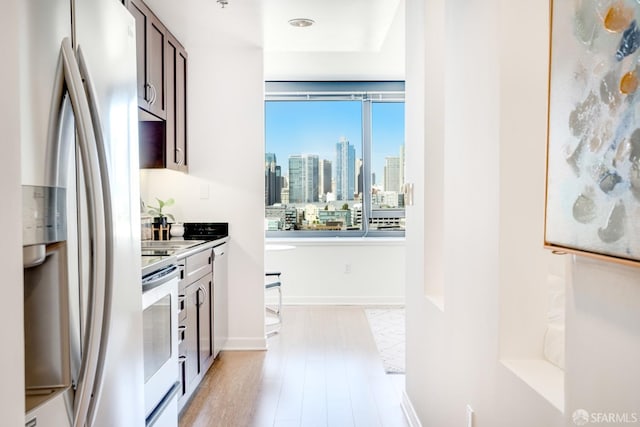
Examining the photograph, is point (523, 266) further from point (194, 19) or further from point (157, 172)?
point (157, 172)

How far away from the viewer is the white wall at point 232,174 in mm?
3758

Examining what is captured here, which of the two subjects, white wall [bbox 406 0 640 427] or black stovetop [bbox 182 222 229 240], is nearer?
white wall [bbox 406 0 640 427]

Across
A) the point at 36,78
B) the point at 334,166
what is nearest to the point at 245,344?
the point at 334,166

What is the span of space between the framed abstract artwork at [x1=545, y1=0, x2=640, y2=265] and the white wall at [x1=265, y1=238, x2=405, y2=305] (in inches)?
173

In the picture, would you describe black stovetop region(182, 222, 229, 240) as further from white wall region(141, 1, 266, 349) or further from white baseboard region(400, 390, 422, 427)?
white baseboard region(400, 390, 422, 427)

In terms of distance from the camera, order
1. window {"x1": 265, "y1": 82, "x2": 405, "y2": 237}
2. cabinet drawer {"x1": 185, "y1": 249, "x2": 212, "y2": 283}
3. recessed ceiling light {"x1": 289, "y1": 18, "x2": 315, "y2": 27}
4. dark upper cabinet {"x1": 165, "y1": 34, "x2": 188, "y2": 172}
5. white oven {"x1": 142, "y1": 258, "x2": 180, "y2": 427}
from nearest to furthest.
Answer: white oven {"x1": 142, "y1": 258, "x2": 180, "y2": 427} < cabinet drawer {"x1": 185, "y1": 249, "x2": 212, "y2": 283} < recessed ceiling light {"x1": 289, "y1": 18, "x2": 315, "y2": 27} < dark upper cabinet {"x1": 165, "y1": 34, "x2": 188, "y2": 172} < window {"x1": 265, "y1": 82, "x2": 405, "y2": 237}

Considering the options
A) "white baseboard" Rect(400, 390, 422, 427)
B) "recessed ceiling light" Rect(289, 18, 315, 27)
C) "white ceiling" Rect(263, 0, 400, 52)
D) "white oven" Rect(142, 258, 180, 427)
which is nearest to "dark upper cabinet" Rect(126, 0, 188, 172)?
"white ceiling" Rect(263, 0, 400, 52)

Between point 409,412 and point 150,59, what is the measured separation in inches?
101

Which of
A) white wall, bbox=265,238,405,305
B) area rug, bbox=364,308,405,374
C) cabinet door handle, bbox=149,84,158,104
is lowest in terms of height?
area rug, bbox=364,308,405,374

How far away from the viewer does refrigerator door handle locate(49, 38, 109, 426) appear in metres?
0.99

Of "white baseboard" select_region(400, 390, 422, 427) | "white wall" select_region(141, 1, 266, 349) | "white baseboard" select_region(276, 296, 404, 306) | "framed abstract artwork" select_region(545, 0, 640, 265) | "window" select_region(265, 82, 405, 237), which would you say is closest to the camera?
"framed abstract artwork" select_region(545, 0, 640, 265)

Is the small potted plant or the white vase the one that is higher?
the small potted plant

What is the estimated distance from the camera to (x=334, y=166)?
570cm

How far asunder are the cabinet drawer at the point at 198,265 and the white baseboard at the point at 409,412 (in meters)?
1.40
